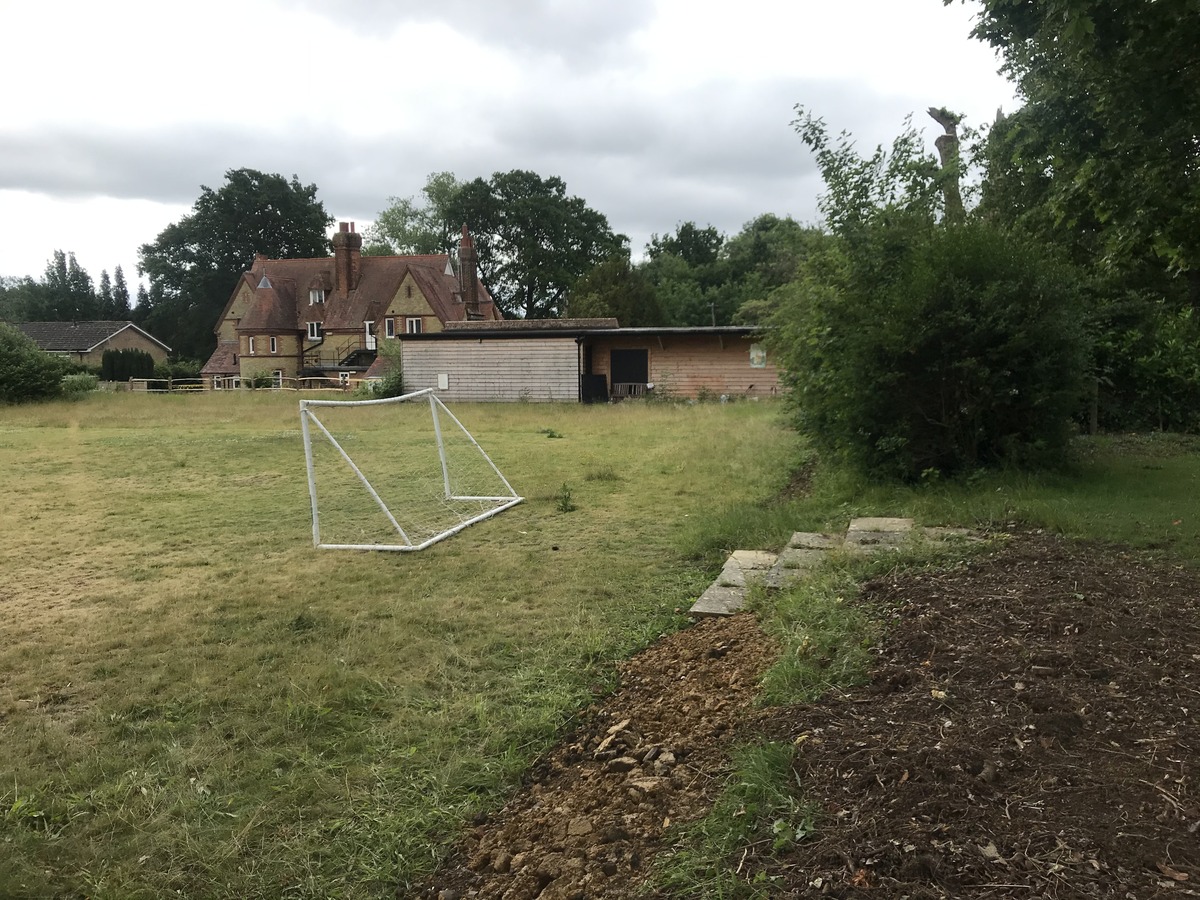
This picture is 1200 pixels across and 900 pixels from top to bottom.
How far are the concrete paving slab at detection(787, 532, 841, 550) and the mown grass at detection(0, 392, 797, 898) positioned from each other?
2.46 feet

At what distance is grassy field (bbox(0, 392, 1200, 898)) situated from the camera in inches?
114

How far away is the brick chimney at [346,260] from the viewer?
158ft

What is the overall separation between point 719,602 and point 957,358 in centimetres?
429

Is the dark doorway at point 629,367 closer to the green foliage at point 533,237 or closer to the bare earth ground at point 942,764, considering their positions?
the bare earth ground at point 942,764

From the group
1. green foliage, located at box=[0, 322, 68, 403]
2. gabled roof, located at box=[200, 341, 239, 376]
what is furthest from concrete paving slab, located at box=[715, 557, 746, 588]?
gabled roof, located at box=[200, 341, 239, 376]

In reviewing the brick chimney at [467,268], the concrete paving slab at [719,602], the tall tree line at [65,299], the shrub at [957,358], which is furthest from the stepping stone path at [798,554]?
the tall tree line at [65,299]

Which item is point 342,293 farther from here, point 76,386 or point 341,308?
point 76,386

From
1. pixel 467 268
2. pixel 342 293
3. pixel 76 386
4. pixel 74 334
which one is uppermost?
pixel 467 268

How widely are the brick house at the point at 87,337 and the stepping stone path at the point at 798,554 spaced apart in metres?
63.3

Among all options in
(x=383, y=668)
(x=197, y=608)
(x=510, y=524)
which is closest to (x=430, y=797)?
(x=383, y=668)

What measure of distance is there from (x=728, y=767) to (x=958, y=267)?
6659mm

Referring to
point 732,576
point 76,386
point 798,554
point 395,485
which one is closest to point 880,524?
point 798,554

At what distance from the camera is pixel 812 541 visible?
6.23 meters

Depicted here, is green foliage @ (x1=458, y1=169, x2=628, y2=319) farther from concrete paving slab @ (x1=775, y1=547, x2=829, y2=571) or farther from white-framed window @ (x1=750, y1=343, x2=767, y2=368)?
concrete paving slab @ (x1=775, y1=547, x2=829, y2=571)
